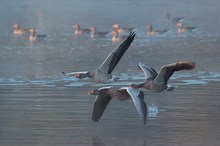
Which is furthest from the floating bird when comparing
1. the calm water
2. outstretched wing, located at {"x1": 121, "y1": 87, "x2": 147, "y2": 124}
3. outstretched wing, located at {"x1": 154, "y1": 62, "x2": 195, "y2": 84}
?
outstretched wing, located at {"x1": 121, "y1": 87, "x2": 147, "y2": 124}

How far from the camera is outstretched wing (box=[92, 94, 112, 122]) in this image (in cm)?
1438

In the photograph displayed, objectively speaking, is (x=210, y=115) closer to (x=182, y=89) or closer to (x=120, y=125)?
(x=120, y=125)

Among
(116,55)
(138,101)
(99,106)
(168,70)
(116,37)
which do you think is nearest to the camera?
(138,101)

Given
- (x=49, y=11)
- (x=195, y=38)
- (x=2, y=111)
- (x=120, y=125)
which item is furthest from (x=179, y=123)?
(x=49, y=11)

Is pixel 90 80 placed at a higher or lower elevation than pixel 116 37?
higher

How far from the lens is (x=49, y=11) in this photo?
48094 mm

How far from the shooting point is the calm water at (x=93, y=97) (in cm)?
1341

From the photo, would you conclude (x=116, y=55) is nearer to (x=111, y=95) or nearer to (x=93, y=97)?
(x=111, y=95)

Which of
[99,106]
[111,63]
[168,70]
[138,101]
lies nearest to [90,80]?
[111,63]

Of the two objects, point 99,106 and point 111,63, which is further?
point 111,63

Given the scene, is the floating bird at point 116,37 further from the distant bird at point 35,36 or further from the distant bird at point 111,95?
the distant bird at point 111,95

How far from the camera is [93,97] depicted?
17656 millimetres

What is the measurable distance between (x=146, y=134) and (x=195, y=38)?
775 inches

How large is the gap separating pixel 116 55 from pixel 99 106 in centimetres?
104
